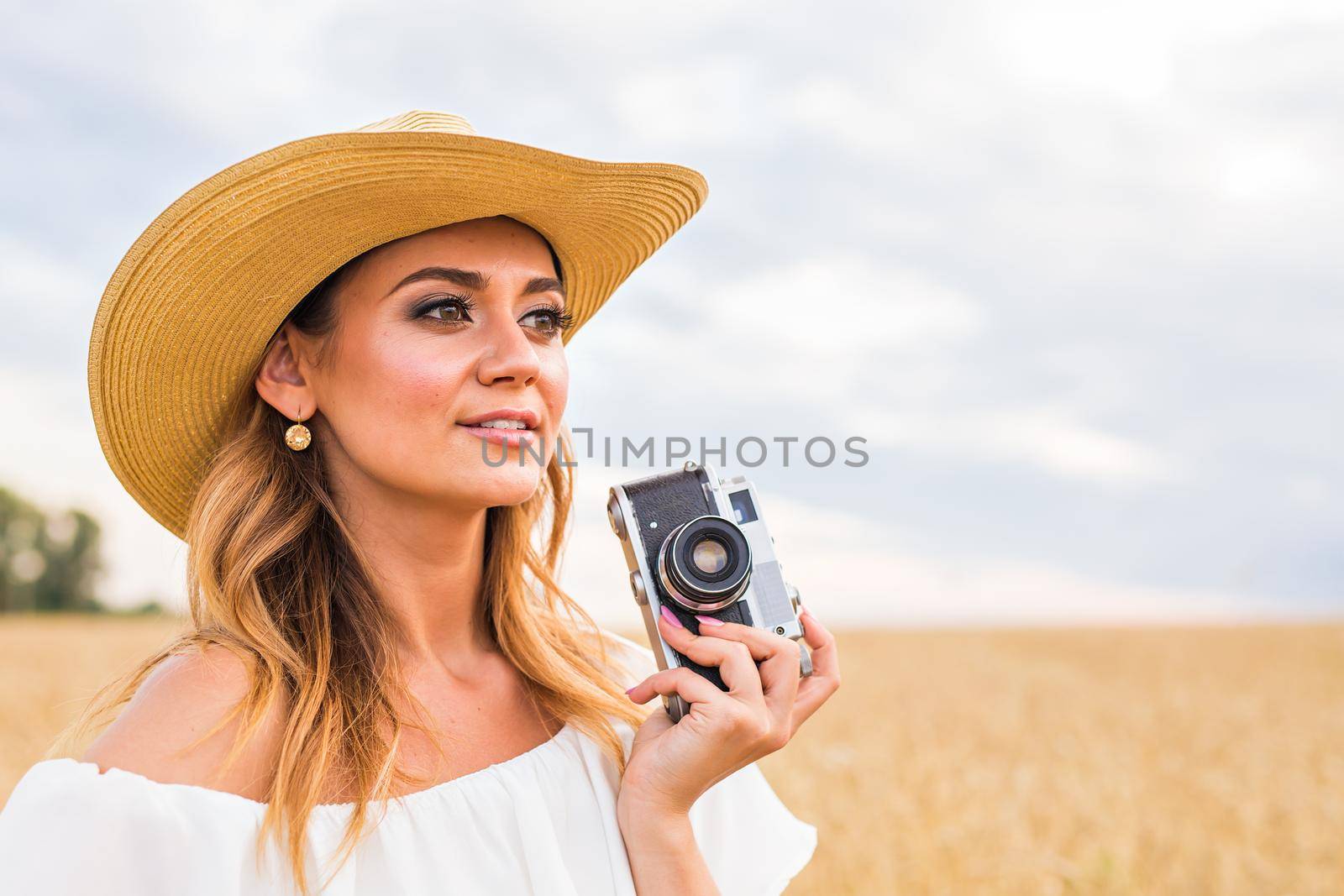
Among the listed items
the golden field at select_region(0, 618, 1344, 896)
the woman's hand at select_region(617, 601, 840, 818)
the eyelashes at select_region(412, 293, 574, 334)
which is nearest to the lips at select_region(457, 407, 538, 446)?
the eyelashes at select_region(412, 293, 574, 334)

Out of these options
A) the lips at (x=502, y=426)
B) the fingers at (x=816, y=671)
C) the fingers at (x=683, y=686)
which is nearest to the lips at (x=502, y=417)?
the lips at (x=502, y=426)

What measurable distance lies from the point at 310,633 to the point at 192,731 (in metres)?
0.41

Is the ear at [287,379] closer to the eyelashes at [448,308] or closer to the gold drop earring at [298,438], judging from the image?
the gold drop earring at [298,438]

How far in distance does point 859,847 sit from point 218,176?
436cm

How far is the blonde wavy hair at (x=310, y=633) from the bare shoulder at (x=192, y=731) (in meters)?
0.02

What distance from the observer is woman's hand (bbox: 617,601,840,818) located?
7.26ft

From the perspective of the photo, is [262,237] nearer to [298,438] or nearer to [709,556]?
[298,438]

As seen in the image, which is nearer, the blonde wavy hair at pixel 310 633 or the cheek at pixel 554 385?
the blonde wavy hair at pixel 310 633

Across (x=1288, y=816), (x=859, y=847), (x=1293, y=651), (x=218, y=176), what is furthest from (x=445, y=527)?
(x=1293, y=651)

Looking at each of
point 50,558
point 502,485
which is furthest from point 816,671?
point 50,558

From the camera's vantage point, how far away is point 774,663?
2309mm

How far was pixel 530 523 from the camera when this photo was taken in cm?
305

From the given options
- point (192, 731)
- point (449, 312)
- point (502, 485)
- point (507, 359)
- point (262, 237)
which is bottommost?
point (192, 731)

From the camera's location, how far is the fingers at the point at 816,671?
2.38 m
